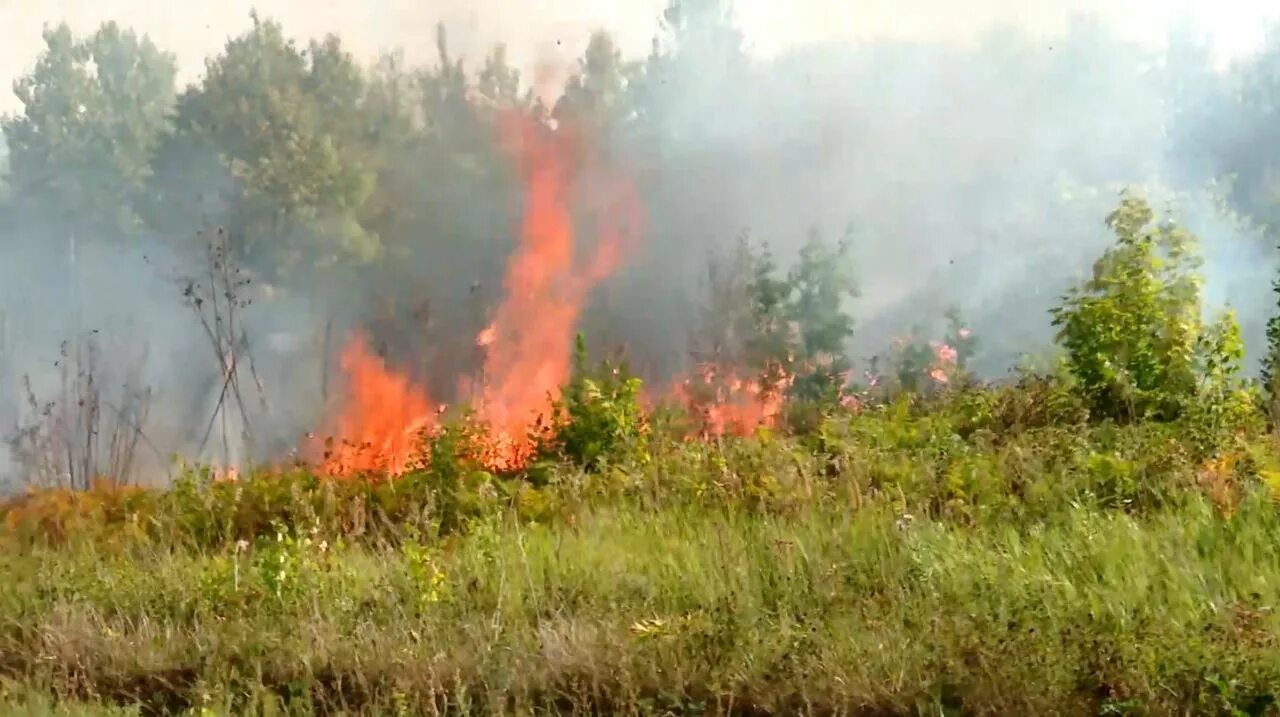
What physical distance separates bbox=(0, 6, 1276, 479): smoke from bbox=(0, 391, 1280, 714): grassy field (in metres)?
1.94

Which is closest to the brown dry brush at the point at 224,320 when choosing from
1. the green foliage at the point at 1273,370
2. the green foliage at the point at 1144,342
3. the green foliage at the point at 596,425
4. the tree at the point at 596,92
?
the green foliage at the point at 596,425

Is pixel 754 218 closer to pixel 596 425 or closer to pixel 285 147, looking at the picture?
pixel 596 425

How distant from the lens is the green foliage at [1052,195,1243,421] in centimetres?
579

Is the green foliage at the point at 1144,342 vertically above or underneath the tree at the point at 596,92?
underneath

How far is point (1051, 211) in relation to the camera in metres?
7.12

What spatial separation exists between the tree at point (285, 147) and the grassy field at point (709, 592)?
2.50 m

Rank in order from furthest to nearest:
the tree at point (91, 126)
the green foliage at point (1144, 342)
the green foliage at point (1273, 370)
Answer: the tree at point (91, 126) < the green foliage at point (1144, 342) < the green foliage at point (1273, 370)

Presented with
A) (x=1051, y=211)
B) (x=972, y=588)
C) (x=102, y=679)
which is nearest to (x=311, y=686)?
(x=102, y=679)

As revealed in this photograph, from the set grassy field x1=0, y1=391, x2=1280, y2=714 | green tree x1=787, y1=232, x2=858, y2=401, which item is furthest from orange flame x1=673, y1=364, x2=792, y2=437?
grassy field x1=0, y1=391, x2=1280, y2=714

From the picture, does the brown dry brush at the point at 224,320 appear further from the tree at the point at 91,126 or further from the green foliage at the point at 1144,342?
the green foliage at the point at 1144,342

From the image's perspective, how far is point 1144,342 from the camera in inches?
235

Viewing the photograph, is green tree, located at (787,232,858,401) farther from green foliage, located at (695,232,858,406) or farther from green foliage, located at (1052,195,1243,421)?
green foliage, located at (1052,195,1243,421)

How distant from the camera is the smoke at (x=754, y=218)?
7.13m

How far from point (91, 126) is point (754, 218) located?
4986mm
